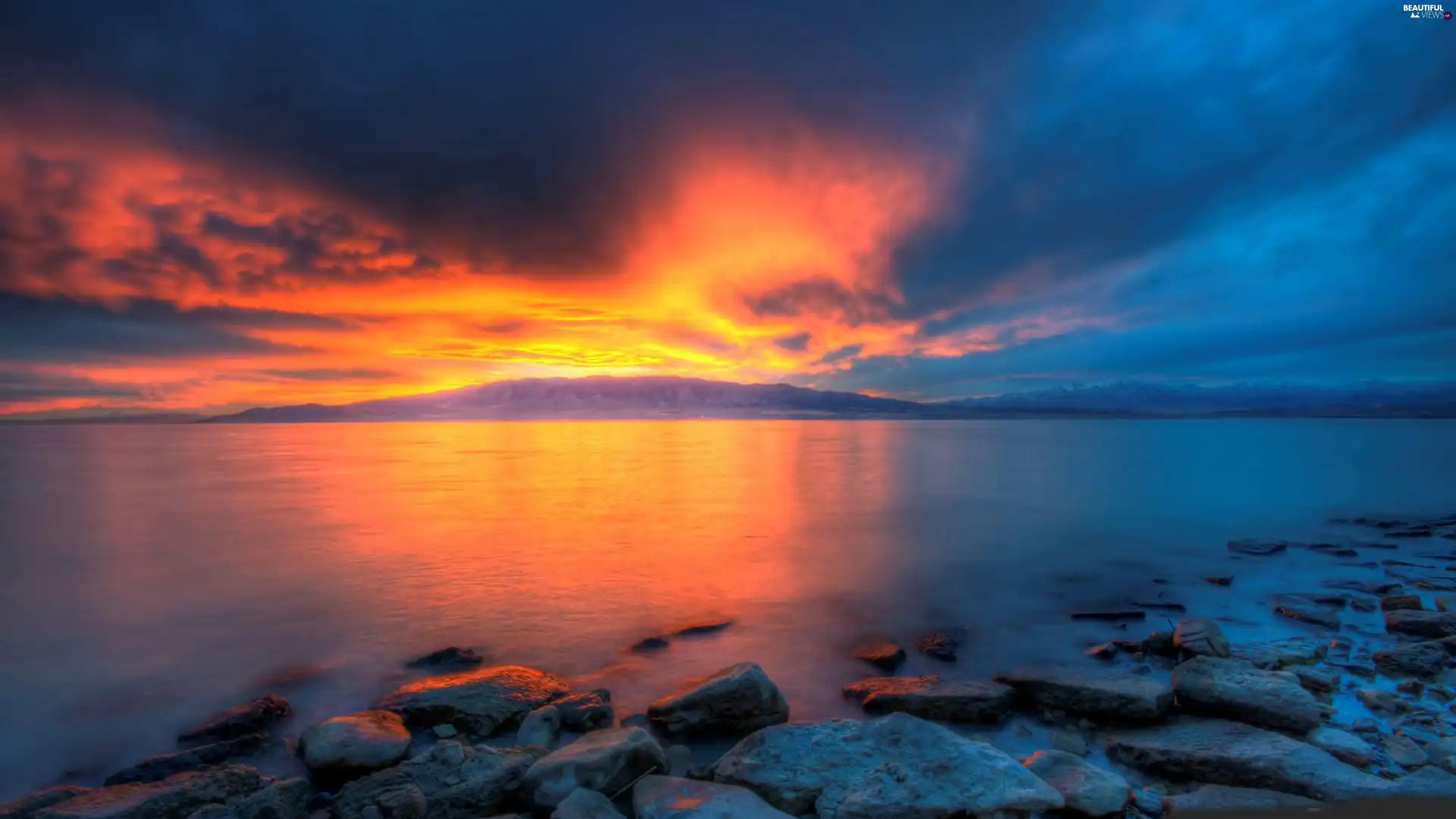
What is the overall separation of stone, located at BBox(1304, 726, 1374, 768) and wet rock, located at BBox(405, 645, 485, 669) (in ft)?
23.9

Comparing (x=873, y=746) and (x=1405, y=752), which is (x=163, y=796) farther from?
(x=1405, y=752)

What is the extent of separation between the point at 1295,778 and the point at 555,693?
214 inches

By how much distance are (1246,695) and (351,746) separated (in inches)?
265

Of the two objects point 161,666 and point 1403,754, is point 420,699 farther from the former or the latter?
point 1403,754

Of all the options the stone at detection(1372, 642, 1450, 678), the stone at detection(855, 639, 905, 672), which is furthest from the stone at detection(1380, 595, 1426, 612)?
the stone at detection(855, 639, 905, 672)

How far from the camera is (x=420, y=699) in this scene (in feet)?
18.3

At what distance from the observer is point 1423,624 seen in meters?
7.02

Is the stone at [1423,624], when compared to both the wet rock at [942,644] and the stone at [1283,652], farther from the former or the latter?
the wet rock at [942,644]

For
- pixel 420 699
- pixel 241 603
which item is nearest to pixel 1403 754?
pixel 420 699

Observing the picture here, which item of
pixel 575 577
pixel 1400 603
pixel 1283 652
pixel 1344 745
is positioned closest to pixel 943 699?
pixel 1344 745

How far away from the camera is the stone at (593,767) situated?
4.14 meters

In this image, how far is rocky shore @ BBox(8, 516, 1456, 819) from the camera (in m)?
4.01

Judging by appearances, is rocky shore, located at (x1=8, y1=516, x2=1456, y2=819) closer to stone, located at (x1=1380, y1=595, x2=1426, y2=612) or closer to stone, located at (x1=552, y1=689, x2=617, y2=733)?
stone, located at (x1=552, y1=689, x2=617, y2=733)

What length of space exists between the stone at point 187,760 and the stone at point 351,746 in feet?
1.51
